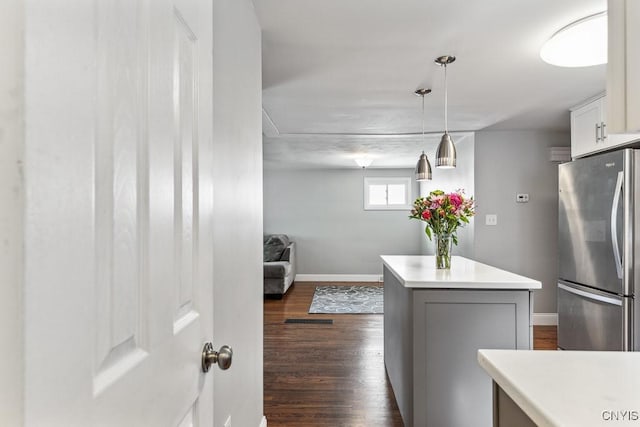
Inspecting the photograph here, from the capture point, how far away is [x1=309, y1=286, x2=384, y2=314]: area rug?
5.18m

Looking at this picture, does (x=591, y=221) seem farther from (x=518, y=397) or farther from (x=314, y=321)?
(x=314, y=321)

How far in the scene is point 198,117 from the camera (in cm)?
87

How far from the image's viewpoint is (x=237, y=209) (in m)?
1.58

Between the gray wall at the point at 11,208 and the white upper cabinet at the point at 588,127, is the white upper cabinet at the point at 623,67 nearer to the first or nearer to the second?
the gray wall at the point at 11,208

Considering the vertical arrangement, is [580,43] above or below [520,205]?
above

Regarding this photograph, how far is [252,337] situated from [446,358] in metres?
1.06

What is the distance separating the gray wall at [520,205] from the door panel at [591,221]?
109 cm

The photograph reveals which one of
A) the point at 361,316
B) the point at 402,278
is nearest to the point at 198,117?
the point at 402,278

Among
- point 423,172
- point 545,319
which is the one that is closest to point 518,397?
point 423,172

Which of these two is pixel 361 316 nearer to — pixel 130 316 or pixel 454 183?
pixel 454 183

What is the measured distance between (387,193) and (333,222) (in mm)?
1211

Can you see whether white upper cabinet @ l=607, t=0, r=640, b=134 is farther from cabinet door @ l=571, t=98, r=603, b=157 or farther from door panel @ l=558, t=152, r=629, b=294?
cabinet door @ l=571, t=98, r=603, b=157

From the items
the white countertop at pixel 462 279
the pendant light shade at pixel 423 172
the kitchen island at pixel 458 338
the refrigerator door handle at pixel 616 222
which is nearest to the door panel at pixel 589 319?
the refrigerator door handle at pixel 616 222

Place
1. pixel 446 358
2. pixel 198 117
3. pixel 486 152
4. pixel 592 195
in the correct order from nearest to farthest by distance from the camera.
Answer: pixel 198 117
pixel 446 358
pixel 592 195
pixel 486 152
